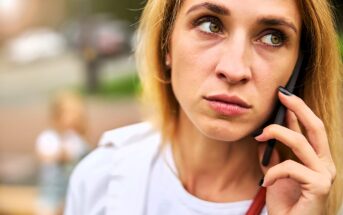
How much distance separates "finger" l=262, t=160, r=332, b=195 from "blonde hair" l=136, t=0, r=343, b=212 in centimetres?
18

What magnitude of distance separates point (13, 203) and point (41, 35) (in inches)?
72.9

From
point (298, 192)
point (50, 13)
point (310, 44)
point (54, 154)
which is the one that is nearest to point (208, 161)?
point (298, 192)

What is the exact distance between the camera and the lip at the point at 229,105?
1395 mm

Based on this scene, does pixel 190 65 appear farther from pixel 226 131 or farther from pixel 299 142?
pixel 299 142

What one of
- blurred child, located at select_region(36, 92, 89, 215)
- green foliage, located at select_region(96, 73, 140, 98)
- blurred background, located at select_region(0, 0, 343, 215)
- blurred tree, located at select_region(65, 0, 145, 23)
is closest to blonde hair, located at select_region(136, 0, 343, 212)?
blurred child, located at select_region(36, 92, 89, 215)

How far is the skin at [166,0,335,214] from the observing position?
1370 mm

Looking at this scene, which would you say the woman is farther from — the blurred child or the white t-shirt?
the blurred child

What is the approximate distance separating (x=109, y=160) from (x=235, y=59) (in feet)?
2.04

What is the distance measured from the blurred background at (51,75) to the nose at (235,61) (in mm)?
4183

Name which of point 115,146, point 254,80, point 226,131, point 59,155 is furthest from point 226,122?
point 59,155

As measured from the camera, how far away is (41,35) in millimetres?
6168

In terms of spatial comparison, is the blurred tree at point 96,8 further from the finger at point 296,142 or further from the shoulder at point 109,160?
the finger at point 296,142

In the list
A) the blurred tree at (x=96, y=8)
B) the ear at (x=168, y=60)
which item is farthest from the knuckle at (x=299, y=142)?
the blurred tree at (x=96, y=8)

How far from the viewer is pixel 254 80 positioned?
140 centimetres
